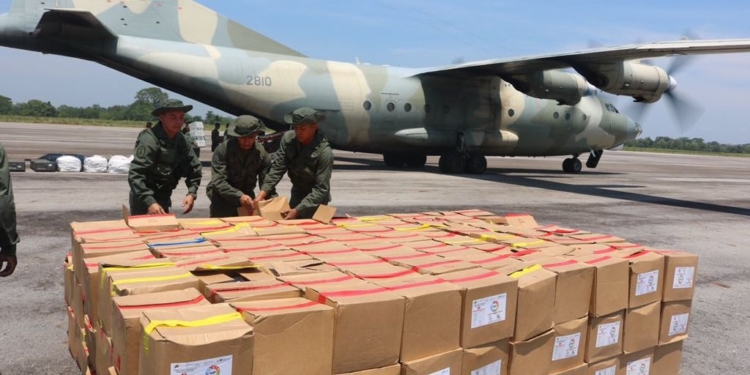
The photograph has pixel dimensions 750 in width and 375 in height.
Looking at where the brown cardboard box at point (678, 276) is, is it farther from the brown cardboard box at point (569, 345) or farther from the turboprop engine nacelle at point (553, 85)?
the turboprop engine nacelle at point (553, 85)

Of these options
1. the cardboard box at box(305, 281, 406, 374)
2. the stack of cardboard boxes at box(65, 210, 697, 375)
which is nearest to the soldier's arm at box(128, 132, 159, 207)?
the stack of cardboard boxes at box(65, 210, 697, 375)

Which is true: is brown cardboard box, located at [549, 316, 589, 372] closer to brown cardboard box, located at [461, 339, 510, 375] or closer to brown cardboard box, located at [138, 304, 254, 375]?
brown cardboard box, located at [461, 339, 510, 375]

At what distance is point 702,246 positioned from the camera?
397 inches

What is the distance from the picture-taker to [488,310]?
→ 3.34 m

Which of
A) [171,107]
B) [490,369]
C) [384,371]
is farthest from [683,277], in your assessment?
[171,107]

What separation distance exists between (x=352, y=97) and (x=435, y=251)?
48.5 ft

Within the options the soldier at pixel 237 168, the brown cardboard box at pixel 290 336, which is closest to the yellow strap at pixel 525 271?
the brown cardboard box at pixel 290 336

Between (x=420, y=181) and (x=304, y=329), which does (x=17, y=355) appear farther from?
(x=420, y=181)

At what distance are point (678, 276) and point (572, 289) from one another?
1089mm

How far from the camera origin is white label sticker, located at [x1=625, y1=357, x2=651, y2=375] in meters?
4.20

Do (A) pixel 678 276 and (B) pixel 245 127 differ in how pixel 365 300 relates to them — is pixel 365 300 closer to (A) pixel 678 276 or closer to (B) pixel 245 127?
(A) pixel 678 276

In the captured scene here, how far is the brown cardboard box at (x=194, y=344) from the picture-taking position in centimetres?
237

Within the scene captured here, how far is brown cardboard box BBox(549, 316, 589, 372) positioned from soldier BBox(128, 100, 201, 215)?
12.9 feet

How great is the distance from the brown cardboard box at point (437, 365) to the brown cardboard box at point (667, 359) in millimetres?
1958
